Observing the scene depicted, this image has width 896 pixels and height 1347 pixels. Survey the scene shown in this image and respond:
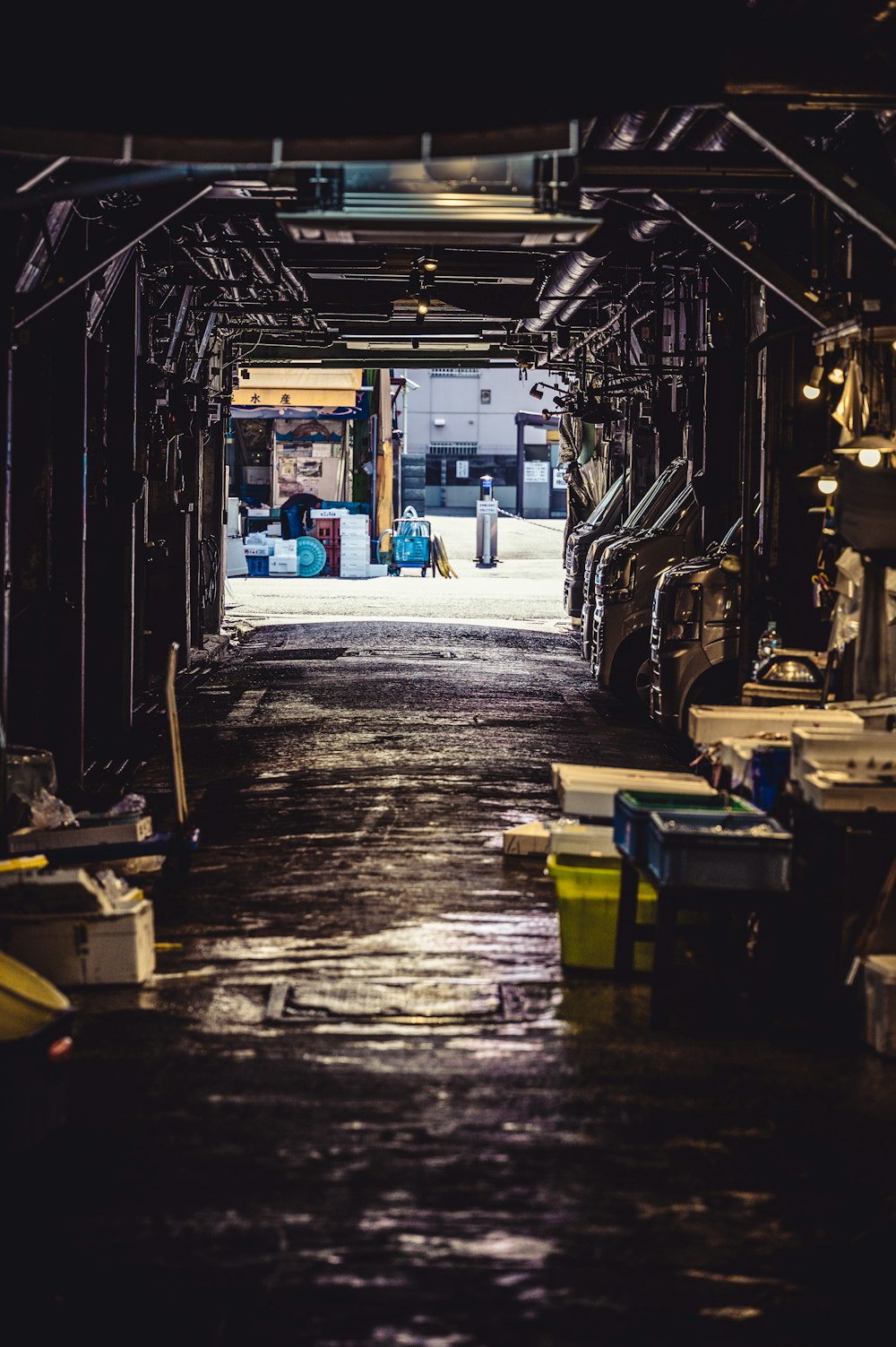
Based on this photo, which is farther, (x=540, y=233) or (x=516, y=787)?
(x=516, y=787)

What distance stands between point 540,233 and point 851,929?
308 centimetres

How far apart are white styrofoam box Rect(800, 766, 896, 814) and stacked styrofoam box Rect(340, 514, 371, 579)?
27099 mm

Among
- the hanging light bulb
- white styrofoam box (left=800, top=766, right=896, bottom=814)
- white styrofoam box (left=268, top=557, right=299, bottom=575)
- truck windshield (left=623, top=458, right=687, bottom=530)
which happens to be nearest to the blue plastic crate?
white styrofoam box (left=268, top=557, right=299, bottom=575)

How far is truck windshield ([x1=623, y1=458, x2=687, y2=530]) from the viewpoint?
16297mm

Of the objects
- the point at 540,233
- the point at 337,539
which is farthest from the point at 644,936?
the point at 337,539

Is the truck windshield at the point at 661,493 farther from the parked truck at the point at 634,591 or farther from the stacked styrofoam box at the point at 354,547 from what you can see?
the stacked styrofoam box at the point at 354,547

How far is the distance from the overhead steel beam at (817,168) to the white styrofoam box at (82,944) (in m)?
4.74

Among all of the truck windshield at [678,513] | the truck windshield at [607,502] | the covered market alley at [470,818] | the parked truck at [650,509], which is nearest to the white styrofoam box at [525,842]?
the covered market alley at [470,818]

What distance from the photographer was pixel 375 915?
8.29m

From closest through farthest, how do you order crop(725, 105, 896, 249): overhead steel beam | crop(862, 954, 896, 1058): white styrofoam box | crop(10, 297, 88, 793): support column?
crop(862, 954, 896, 1058): white styrofoam box < crop(725, 105, 896, 249): overhead steel beam < crop(10, 297, 88, 793): support column

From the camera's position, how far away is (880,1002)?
636 cm

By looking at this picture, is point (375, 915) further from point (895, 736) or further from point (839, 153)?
point (839, 153)

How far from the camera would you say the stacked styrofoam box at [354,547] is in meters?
33.4

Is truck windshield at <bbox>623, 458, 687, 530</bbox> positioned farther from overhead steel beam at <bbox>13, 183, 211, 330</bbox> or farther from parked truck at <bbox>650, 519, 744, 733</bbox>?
overhead steel beam at <bbox>13, 183, 211, 330</bbox>
